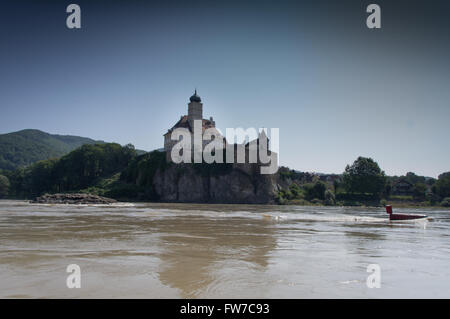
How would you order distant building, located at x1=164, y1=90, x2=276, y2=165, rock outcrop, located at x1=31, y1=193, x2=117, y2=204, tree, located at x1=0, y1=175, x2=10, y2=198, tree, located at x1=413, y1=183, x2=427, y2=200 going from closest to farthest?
rock outcrop, located at x1=31, y1=193, x2=117, y2=204
tree, located at x1=413, y1=183, x2=427, y2=200
distant building, located at x1=164, y1=90, x2=276, y2=165
tree, located at x1=0, y1=175, x2=10, y2=198

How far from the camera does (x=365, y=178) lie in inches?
3462

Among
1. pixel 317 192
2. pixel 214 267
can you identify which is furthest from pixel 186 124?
pixel 214 267

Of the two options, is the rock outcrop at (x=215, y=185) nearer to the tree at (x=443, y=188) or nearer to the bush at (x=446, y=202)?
the bush at (x=446, y=202)

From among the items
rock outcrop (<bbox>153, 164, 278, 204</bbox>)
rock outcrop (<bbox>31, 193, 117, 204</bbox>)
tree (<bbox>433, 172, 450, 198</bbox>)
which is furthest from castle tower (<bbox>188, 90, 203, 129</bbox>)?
tree (<bbox>433, 172, 450, 198</bbox>)

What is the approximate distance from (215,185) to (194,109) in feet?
95.2

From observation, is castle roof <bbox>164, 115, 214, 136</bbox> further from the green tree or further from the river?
the river

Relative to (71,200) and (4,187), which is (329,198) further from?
(4,187)

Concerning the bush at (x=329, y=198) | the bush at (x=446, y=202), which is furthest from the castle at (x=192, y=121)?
the bush at (x=446, y=202)

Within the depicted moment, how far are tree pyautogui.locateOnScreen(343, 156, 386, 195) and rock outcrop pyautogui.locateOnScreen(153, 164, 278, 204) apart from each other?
71.2ft

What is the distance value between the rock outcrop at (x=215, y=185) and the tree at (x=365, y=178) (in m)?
21.7

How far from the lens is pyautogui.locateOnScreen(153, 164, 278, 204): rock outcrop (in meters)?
84.7
